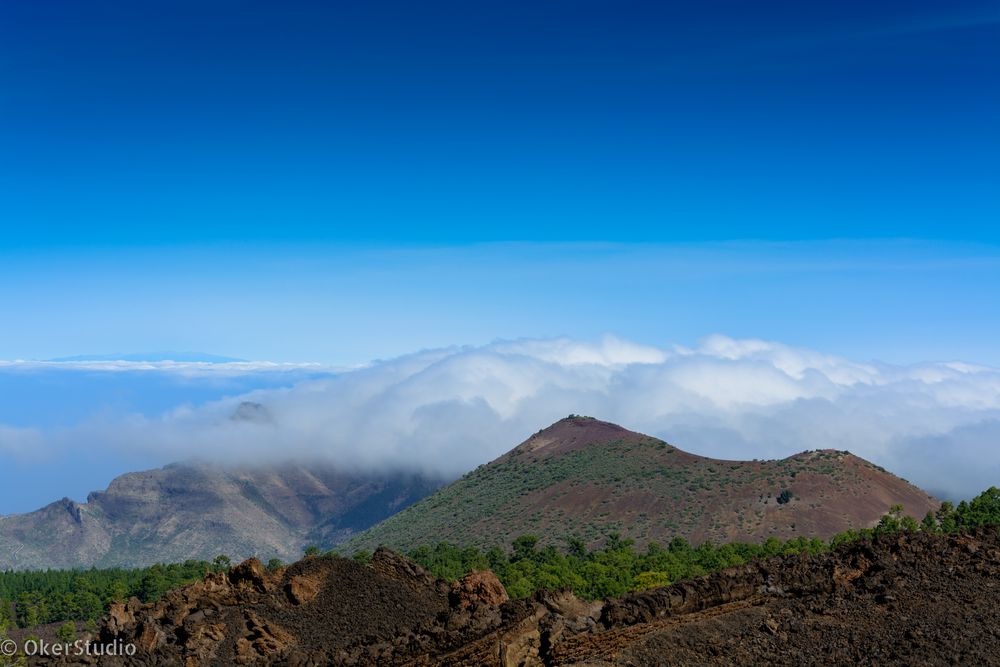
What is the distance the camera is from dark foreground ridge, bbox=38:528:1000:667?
23656 millimetres

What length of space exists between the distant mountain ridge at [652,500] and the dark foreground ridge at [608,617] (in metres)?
63.2

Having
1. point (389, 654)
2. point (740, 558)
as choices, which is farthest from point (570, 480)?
point (389, 654)

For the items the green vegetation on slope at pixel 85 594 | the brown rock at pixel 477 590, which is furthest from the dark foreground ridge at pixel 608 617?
the green vegetation on slope at pixel 85 594

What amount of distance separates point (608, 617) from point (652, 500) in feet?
274

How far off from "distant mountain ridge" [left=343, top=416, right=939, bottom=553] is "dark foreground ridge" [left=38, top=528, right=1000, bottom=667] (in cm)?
6323

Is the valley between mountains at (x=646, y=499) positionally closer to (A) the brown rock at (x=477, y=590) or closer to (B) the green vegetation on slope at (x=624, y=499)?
(B) the green vegetation on slope at (x=624, y=499)

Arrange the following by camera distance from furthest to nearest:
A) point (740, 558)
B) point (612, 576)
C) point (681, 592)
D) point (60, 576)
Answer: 1. point (60, 576)
2. point (740, 558)
3. point (612, 576)
4. point (681, 592)

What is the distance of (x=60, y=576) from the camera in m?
106

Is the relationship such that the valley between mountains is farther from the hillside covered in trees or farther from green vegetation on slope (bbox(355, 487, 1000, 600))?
green vegetation on slope (bbox(355, 487, 1000, 600))

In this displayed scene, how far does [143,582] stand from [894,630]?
8221 centimetres

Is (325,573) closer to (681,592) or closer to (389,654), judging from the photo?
(389,654)

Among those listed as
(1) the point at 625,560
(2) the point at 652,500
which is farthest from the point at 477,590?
(2) the point at 652,500

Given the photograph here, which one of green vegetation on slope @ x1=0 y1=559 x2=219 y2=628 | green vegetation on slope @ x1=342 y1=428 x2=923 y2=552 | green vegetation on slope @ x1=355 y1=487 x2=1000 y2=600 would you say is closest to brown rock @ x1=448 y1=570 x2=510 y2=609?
green vegetation on slope @ x1=355 y1=487 x2=1000 y2=600

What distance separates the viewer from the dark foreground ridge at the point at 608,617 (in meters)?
23.7
